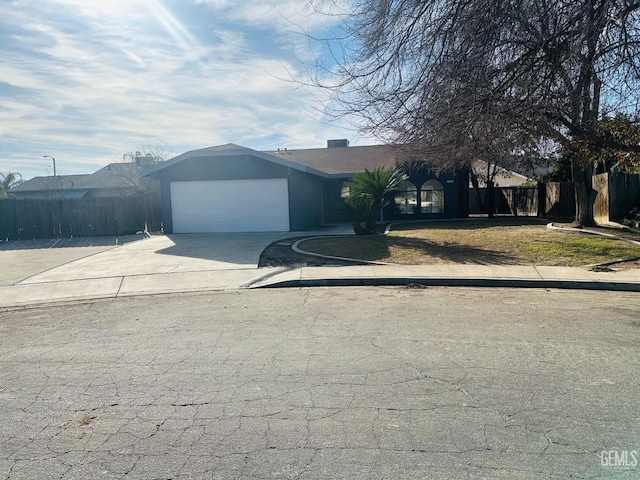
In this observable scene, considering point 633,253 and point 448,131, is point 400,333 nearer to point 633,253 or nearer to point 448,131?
point 448,131

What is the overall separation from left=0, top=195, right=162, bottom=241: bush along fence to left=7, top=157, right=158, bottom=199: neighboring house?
48.4 ft

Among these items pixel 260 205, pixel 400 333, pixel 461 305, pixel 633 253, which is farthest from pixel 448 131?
pixel 260 205

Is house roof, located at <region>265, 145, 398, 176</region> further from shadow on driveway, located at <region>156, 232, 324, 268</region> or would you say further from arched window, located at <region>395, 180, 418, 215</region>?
shadow on driveway, located at <region>156, 232, 324, 268</region>

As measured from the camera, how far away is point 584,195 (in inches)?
666

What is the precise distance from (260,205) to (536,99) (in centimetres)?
1217

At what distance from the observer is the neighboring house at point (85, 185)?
3625 centimetres

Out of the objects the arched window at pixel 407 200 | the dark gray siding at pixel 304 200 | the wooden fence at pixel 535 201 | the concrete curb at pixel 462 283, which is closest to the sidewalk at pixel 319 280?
the concrete curb at pixel 462 283

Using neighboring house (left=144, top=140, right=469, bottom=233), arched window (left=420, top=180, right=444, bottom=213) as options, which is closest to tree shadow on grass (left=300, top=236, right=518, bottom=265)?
neighboring house (left=144, top=140, right=469, bottom=233)

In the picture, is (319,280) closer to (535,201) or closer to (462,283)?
(462,283)

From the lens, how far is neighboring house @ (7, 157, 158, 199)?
3625 centimetres

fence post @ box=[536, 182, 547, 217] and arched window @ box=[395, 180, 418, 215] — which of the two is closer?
arched window @ box=[395, 180, 418, 215]

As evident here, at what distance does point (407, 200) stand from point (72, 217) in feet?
55.3

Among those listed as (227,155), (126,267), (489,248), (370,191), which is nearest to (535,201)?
(370,191)

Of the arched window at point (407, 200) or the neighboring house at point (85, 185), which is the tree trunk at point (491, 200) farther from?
the neighboring house at point (85, 185)
